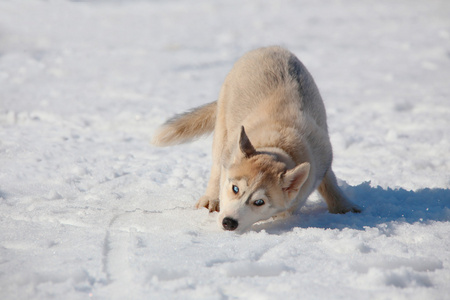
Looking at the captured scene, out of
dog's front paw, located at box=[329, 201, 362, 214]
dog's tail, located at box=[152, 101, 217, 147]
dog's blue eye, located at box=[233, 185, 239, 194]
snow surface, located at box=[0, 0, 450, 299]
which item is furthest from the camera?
dog's tail, located at box=[152, 101, 217, 147]

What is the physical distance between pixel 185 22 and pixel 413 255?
12.1 meters

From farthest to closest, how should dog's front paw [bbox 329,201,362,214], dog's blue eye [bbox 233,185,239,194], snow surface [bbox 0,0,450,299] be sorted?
dog's front paw [bbox 329,201,362,214] < dog's blue eye [bbox 233,185,239,194] < snow surface [bbox 0,0,450,299]

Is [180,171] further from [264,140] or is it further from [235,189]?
[235,189]

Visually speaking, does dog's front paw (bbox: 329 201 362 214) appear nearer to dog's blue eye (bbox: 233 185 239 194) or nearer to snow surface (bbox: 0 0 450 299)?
snow surface (bbox: 0 0 450 299)

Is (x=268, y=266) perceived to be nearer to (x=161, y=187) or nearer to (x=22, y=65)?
(x=161, y=187)

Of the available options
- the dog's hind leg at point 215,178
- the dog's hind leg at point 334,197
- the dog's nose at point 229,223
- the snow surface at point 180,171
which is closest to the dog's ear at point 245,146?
the dog's nose at point 229,223

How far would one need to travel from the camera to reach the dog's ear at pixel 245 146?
348 centimetres

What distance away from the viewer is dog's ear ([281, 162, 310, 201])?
3.40m

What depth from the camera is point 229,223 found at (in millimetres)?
3408

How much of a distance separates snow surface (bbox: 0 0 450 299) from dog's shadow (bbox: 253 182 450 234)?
0.07ft

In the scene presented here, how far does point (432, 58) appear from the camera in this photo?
10.9 metres

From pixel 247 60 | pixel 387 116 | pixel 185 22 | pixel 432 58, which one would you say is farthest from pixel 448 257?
pixel 185 22

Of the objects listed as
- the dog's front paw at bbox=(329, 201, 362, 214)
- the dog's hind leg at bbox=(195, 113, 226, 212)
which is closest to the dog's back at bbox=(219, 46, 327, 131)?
the dog's hind leg at bbox=(195, 113, 226, 212)

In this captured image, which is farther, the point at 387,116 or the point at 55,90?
the point at 55,90
